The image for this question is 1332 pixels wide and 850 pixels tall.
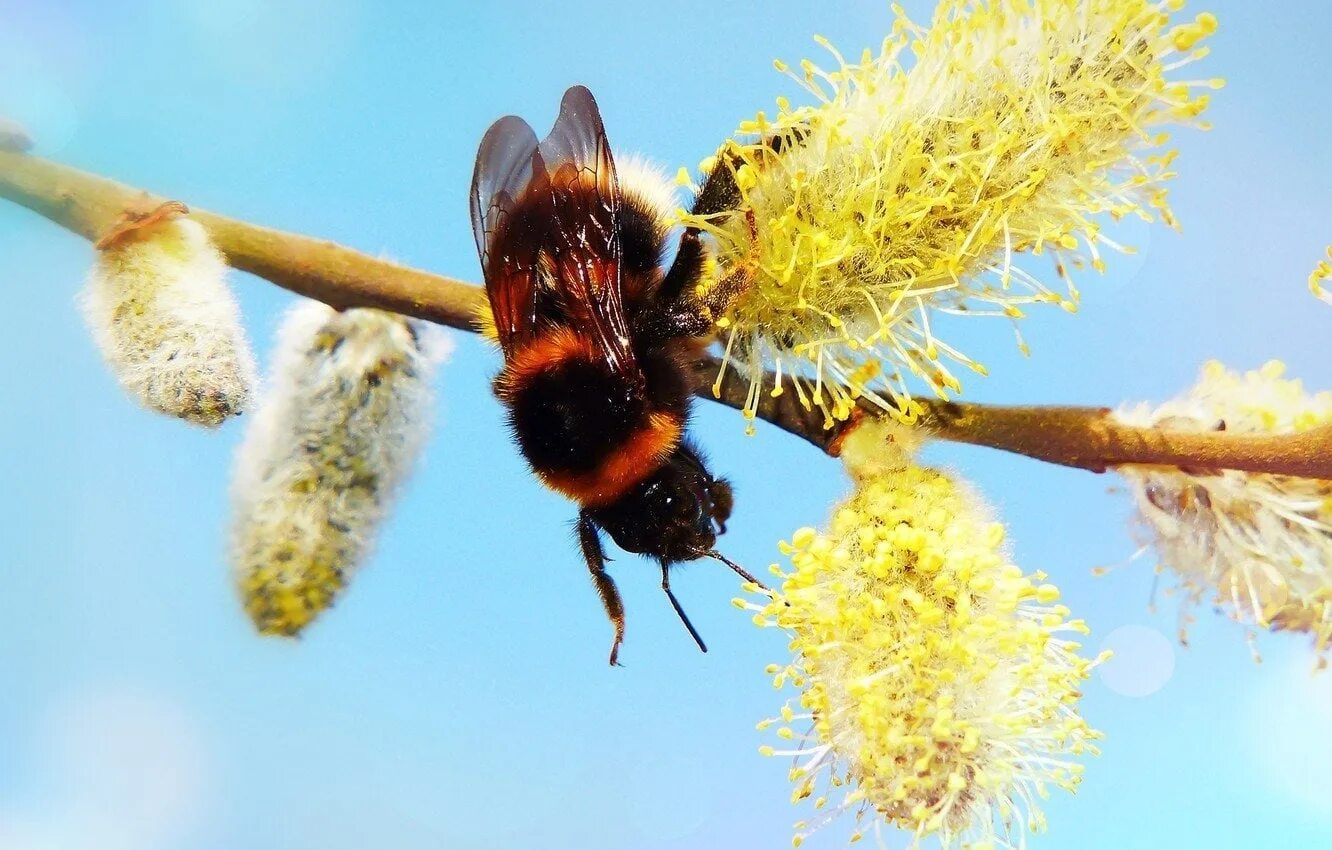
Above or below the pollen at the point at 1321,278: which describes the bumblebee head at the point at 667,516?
below

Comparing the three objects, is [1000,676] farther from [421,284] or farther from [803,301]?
[421,284]

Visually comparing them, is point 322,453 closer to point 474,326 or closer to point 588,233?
point 474,326

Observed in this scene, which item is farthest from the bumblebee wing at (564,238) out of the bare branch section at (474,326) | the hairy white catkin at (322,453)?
the hairy white catkin at (322,453)

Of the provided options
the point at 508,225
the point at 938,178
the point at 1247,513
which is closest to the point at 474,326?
the point at 508,225

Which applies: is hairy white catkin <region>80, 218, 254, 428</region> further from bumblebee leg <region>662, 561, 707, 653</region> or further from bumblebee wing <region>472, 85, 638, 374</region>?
bumblebee leg <region>662, 561, 707, 653</region>

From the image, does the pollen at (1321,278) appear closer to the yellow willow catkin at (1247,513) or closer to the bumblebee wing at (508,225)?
the yellow willow catkin at (1247,513)
